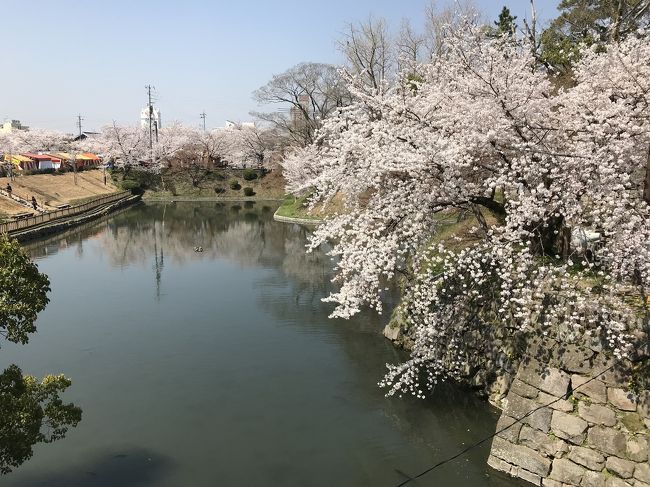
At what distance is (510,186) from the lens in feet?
28.0

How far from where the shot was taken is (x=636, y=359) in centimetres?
753

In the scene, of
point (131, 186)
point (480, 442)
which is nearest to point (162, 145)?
point (131, 186)

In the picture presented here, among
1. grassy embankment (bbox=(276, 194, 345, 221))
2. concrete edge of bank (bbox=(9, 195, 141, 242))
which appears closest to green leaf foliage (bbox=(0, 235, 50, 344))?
concrete edge of bank (bbox=(9, 195, 141, 242))

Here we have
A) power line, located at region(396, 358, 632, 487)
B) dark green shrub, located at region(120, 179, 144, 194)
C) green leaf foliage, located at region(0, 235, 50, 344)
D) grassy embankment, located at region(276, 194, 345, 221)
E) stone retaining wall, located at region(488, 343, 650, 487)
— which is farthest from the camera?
dark green shrub, located at region(120, 179, 144, 194)

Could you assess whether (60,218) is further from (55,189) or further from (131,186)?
(131,186)

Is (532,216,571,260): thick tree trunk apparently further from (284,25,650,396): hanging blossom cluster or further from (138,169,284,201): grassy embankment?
(138,169,284,201): grassy embankment

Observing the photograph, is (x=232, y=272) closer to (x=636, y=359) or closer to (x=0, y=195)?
(x=636, y=359)

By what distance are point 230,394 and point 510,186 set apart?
742 centimetres

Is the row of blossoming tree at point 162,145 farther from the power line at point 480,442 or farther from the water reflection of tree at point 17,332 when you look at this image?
the water reflection of tree at point 17,332

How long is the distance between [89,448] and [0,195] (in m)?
37.6

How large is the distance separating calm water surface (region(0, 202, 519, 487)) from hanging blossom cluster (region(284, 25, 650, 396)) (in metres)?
1.61

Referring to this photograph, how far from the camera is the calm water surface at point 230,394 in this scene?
8555 millimetres

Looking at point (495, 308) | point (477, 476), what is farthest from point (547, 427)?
point (495, 308)

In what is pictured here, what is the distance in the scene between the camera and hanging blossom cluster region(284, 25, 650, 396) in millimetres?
7953
